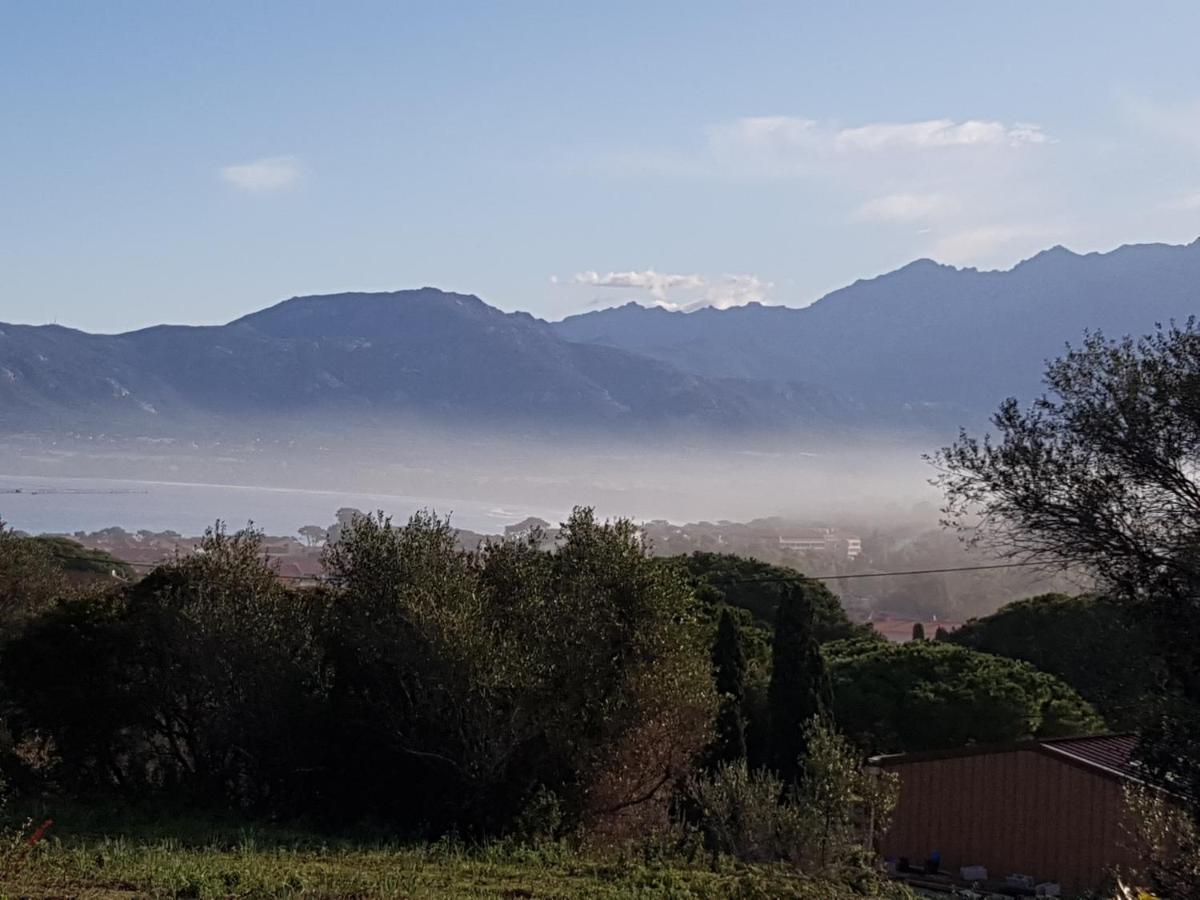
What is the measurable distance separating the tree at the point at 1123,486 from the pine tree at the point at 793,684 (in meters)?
16.3

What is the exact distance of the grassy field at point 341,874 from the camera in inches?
500

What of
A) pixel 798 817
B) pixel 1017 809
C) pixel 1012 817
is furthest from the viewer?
pixel 1012 817

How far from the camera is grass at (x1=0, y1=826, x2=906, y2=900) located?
12.7 meters

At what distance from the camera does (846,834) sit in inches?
690

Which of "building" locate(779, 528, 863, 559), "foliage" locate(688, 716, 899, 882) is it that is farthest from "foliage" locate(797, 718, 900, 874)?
"building" locate(779, 528, 863, 559)

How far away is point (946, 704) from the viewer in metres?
35.2

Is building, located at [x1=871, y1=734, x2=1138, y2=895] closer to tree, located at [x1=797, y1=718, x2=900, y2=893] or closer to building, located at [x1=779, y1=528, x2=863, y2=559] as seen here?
tree, located at [x1=797, y1=718, x2=900, y2=893]

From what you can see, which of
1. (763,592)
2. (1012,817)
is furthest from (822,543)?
(1012,817)

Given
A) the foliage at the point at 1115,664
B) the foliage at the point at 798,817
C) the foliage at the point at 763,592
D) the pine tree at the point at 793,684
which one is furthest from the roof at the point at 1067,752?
the foliage at the point at 763,592

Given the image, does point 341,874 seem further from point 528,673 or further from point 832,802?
point 832,802

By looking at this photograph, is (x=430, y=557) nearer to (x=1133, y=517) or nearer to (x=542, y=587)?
(x=542, y=587)

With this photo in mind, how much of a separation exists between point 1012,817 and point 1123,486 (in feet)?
57.9

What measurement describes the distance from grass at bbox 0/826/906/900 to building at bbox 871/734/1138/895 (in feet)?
39.8

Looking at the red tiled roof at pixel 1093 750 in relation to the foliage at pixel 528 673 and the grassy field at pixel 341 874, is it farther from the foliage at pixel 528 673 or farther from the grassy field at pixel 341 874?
the grassy field at pixel 341 874
